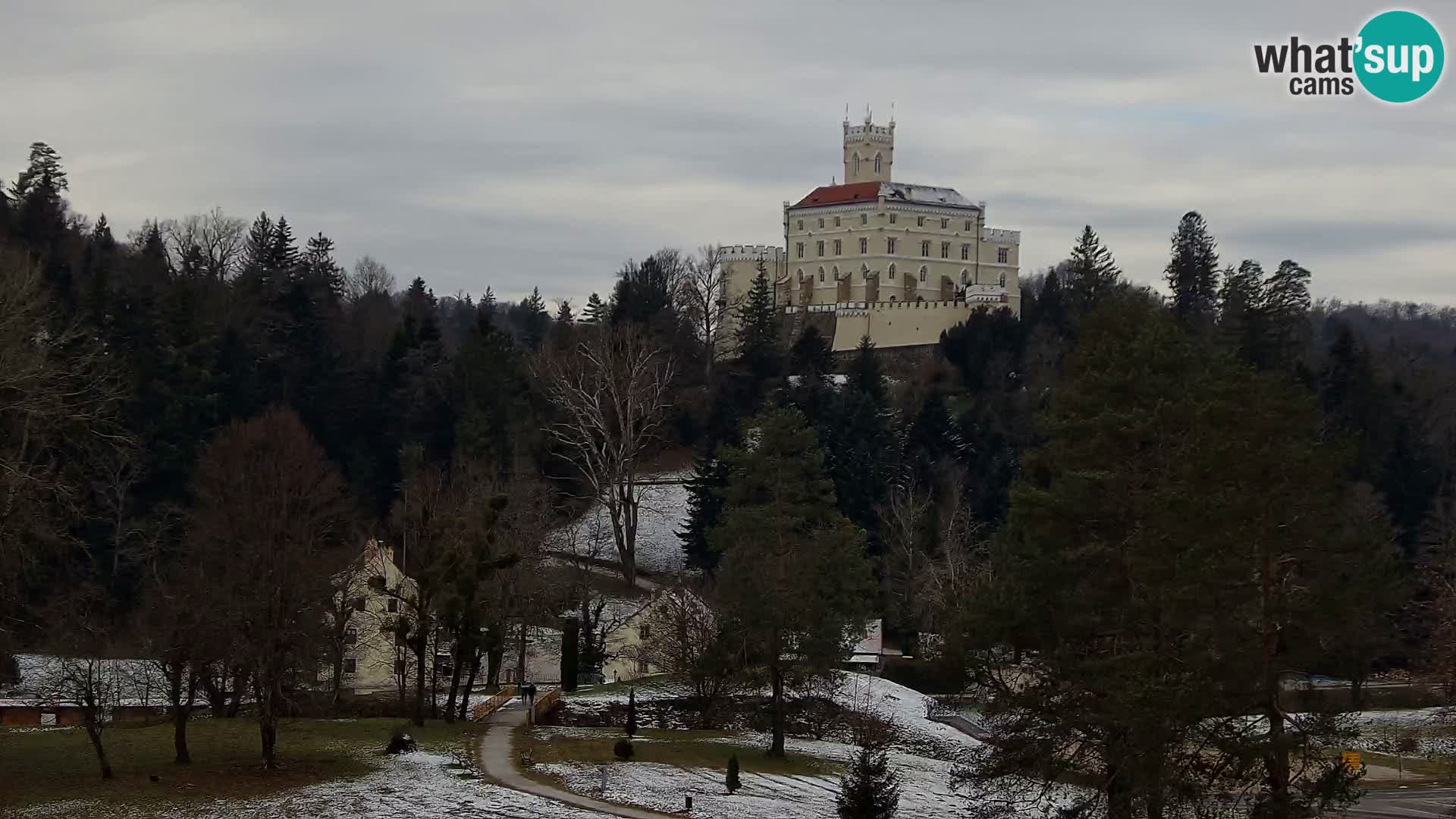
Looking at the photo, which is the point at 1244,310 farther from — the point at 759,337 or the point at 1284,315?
the point at 759,337

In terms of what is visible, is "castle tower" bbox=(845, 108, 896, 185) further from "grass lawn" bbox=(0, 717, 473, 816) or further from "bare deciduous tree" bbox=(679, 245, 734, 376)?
"grass lawn" bbox=(0, 717, 473, 816)

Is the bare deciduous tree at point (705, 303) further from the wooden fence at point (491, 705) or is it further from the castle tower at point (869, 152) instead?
the wooden fence at point (491, 705)

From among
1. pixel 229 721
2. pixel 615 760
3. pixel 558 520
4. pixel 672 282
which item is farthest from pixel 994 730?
pixel 672 282

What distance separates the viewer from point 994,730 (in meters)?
33.3

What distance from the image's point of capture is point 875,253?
123125 mm

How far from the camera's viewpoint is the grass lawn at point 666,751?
39.7 meters

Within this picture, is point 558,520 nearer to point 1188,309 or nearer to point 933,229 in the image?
point 1188,309

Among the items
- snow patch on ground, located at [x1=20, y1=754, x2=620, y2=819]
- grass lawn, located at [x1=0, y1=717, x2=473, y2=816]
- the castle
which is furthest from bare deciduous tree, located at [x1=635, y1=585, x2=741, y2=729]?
the castle

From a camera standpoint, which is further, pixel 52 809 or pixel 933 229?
pixel 933 229

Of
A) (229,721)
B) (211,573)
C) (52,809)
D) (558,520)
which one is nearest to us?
(52,809)

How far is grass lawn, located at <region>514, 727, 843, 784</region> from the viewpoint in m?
39.7

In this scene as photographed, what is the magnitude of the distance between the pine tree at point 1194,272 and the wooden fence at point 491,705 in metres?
55.9

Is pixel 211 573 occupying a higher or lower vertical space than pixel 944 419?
lower

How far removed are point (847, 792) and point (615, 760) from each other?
947cm
